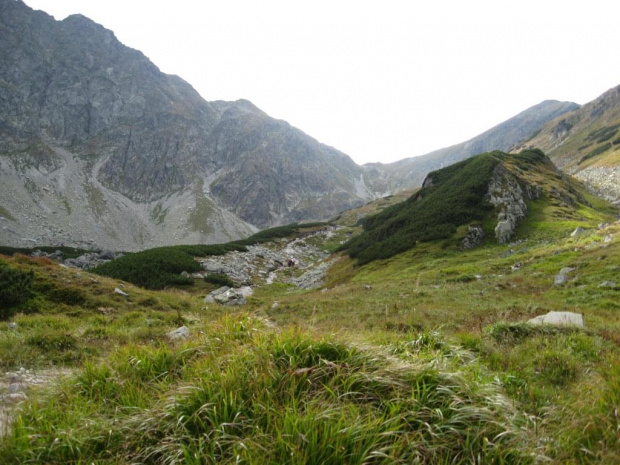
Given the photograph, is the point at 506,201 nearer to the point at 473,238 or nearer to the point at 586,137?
the point at 473,238

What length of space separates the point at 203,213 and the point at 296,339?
142978 millimetres

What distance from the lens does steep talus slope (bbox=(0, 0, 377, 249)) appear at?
113125 millimetres

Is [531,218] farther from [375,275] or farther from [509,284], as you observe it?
[509,284]

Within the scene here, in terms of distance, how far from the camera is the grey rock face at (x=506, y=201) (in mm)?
30516

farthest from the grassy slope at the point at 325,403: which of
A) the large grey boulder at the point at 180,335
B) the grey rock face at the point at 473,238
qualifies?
the grey rock face at the point at 473,238

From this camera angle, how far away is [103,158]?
15500cm

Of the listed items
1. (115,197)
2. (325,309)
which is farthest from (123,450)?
(115,197)

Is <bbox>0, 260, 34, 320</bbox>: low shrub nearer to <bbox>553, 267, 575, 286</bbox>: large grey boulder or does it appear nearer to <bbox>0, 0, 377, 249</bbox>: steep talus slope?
<bbox>553, 267, 575, 286</bbox>: large grey boulder

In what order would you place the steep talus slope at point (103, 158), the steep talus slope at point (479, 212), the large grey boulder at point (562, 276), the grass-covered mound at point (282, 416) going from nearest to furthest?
the grass-covered mound at point (282, 416)
the large grey boulder at point (562, 276)
the steep talus slope at point (479, 212)
the steep talus slope at point (103, 158)

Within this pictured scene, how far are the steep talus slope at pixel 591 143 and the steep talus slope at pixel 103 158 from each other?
4720 inches

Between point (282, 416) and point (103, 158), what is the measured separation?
189444 millimetres

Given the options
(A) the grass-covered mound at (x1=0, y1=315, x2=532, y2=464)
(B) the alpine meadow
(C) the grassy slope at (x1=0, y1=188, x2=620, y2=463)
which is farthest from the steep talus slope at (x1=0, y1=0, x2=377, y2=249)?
(A) the grass-covered mound at (x1=0, y1=315, x2=532, y2=464)

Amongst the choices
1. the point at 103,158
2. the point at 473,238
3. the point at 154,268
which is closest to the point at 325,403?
the point at 473,238

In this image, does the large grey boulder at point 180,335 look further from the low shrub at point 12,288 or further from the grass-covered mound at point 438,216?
the grass-covered mound at point 438,216
